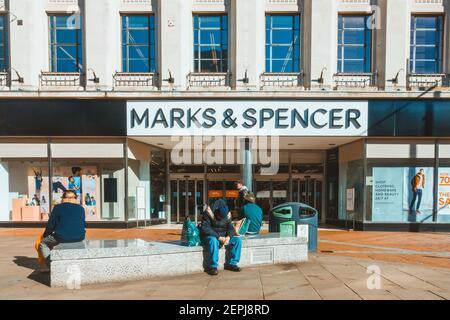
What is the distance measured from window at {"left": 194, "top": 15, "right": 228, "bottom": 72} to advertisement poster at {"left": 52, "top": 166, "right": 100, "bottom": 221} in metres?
6.19

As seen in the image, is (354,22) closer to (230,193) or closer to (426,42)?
(426,42)

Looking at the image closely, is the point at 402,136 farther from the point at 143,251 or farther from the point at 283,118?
the point at 143,251

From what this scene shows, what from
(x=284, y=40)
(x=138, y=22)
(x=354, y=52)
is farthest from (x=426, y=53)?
(x=138, y=22)

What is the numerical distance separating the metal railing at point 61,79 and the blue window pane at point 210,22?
541 centimetres

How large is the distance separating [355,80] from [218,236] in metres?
9.88

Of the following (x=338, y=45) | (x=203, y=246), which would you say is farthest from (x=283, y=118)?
(x=203, y=246)

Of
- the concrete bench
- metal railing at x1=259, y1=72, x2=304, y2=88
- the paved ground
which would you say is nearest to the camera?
the paved ground

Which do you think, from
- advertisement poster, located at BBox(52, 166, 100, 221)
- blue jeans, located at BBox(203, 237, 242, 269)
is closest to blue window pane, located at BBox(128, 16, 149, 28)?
advertisement poster, located at BBox(52, 166, 100, 221)

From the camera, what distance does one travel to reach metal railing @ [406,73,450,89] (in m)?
12.8

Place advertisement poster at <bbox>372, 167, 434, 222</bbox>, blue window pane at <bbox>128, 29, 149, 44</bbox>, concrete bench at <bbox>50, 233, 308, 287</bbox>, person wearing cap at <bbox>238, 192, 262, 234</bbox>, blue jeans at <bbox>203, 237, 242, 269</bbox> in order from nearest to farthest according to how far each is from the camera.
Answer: concrete bench at <bbox>50, 233, 308, 287</bbox>, blue jeans at <bbox>203, 237, 242, 269</bbox>, person wearing cap at <bbox>238, 192, 262, 234</bbox>, advertisement poster at <bbox>372, 167, 434, 222</bbox>, blue window pane at <bbox>128, 29, 149, 44</bbox>

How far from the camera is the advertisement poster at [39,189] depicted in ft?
43.3

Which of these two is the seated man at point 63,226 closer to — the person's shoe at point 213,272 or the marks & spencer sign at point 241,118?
Answer: the person's shoe at point 213,272

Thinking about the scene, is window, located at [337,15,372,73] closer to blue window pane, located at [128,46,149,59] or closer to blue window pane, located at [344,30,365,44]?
blue window pane, located at [344,30,365,44]

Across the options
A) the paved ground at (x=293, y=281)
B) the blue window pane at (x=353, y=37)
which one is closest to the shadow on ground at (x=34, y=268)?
the paved ground at (x=293, y=281)
